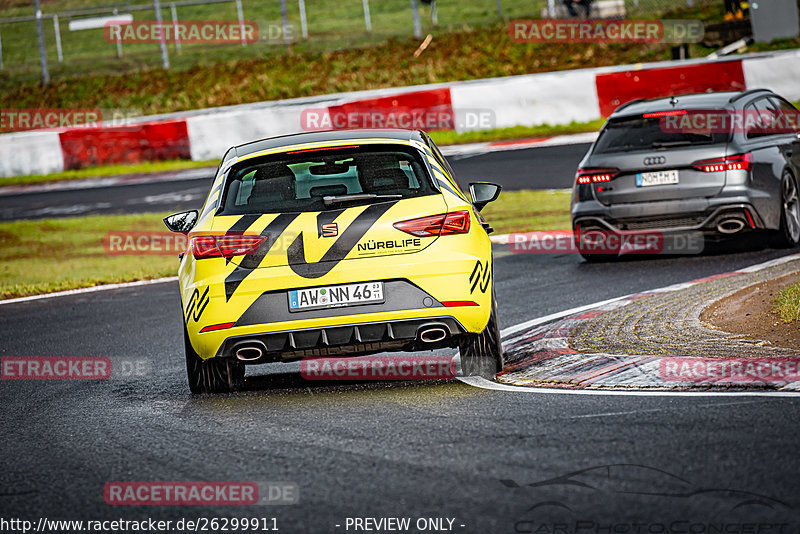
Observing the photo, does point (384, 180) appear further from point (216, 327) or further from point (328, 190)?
point (216, 327)

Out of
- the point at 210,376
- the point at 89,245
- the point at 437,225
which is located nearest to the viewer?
the point at 437,225

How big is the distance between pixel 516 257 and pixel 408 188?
6.70 metres

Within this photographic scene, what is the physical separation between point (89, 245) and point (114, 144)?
10.5m

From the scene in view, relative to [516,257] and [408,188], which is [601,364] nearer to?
[408,188]

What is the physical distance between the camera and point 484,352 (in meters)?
7.94

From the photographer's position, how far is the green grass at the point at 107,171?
28328mm

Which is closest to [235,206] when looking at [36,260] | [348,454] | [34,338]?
[348,454]

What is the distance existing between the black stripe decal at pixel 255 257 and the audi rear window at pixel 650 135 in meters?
6.19

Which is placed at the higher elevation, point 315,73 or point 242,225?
point 315,73

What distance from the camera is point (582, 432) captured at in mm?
6234

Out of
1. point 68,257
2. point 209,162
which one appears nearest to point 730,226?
point 68,257

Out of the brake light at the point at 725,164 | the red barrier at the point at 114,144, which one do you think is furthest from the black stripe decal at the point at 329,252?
the red barrier at the point at 114,144

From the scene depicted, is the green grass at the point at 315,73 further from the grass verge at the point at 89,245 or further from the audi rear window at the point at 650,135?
the audi rear window at the point at 650,135

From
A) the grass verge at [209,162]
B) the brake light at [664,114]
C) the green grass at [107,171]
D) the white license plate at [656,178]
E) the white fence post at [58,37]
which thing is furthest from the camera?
the white fence post at [58,37]
